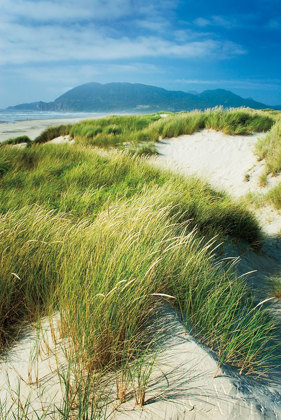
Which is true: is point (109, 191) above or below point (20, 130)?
below

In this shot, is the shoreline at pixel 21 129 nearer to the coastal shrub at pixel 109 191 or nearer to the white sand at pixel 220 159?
the white sand at pixel 220 159

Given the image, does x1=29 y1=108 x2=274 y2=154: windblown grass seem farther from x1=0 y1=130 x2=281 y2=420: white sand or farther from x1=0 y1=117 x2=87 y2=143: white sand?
x1=0 y1=130 x2=281 y2=420: white sand

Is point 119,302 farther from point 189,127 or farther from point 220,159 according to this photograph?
point 189,127

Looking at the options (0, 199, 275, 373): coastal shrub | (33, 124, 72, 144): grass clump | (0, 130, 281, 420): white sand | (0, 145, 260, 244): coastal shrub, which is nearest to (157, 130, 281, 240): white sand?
(0, 145, 260, 244): coastal shrub

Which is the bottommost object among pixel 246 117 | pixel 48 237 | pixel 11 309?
pixel 11 309

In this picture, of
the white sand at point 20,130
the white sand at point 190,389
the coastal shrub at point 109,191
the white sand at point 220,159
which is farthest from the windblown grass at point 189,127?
the white sand at point 190,389

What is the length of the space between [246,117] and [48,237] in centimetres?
1144

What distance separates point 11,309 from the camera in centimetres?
208

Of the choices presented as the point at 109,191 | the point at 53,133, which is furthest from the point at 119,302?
the point at 53,133

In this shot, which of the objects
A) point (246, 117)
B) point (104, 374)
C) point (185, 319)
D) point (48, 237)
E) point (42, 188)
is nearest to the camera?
point (104, 374)

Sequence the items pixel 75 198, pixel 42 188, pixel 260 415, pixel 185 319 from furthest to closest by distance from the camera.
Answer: pixel 42 188 < pixel 75 198 < pixel 185 319 < pixel 260 415

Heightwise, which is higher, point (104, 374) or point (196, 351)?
point (196, 351)

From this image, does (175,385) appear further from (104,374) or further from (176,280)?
(176,280)

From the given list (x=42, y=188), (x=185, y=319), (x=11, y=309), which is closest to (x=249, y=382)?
(x=185, y=319)
